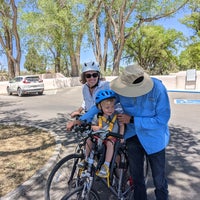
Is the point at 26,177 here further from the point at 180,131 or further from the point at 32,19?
the point at 32,19

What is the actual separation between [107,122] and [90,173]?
0.55m

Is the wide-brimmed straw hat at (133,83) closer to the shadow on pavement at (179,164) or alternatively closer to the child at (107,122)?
the child at (107,122)

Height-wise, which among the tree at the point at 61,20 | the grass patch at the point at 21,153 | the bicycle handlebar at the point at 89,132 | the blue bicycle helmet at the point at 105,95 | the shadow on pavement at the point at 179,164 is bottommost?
the shadow on pavement at the point at 179,164

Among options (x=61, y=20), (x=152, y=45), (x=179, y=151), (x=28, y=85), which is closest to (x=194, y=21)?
(x=152, y=45)

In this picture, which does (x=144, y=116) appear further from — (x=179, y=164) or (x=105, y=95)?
(x=179, y=164)

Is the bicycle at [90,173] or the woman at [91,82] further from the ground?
the woman at [91,82]


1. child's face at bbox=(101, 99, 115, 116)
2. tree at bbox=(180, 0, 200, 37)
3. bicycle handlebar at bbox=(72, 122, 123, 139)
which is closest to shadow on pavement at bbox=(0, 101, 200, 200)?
bicycle handlebar at bbox=(72, 122, 123, 139)

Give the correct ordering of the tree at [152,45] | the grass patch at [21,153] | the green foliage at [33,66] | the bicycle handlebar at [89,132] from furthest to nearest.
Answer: the green foliage at [33,66] → the tree at [152,45] → the grass patch at [21,153] → the bicycle handlebar at [89,132]

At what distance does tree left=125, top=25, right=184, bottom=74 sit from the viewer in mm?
39531

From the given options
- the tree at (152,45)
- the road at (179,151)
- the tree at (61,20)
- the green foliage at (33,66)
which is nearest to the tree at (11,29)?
the tree at (61,20)

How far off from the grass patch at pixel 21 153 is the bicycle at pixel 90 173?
947 mm

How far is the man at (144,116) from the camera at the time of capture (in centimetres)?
220

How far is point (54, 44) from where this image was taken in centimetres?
2561

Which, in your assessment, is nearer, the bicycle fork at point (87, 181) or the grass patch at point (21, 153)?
the bicycle fork at point (87, 181)
